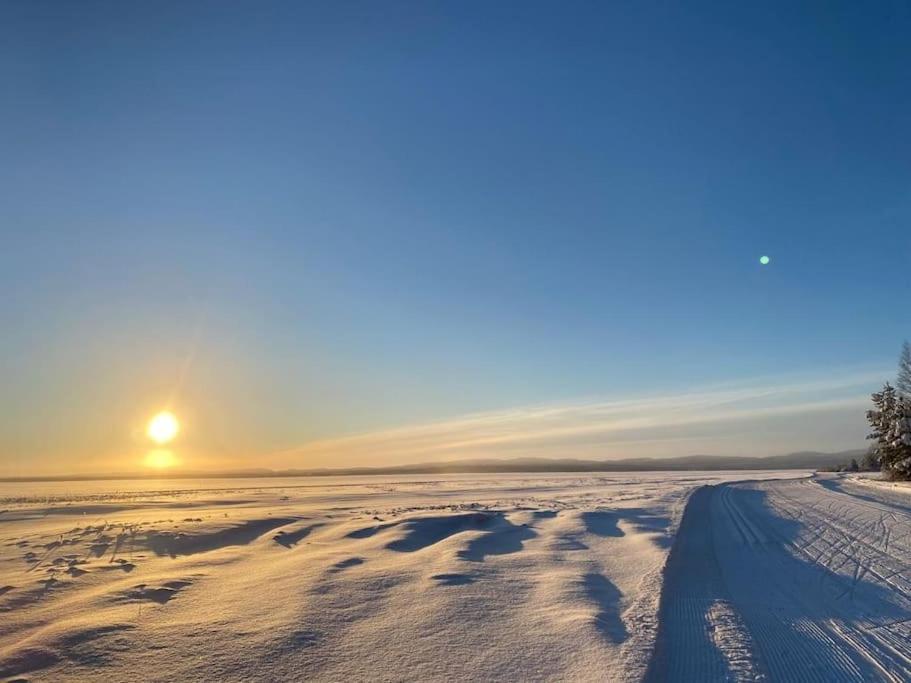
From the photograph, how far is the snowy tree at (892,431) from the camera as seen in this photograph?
4209cm

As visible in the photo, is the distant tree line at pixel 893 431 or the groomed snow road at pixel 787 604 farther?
the distant tree line at pixel 893 431

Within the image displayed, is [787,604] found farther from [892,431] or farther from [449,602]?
[892,431]

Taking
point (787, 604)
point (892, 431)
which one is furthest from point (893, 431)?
point (787, 604)

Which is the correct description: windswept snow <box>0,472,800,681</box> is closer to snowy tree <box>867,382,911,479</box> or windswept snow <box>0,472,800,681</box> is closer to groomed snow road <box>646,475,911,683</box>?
groomed snow road <box>646,475,911,683</box>

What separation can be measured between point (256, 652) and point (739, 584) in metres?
7.86

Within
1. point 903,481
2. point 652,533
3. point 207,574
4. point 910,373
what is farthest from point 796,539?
point 910,373

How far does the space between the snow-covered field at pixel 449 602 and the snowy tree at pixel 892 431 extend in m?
31.1

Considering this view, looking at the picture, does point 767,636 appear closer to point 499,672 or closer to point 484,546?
point 499,672

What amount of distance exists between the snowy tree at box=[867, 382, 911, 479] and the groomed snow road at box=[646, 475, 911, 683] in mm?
30995

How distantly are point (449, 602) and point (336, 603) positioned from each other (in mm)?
1604

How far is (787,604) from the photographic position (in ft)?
28.3

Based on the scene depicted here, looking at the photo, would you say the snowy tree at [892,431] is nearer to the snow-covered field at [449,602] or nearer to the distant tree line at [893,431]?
the distant tree line at [893,431]

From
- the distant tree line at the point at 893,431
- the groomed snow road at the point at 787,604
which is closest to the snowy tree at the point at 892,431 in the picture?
the distant tree line at the point at 893,431

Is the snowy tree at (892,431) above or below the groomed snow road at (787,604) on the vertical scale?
above
